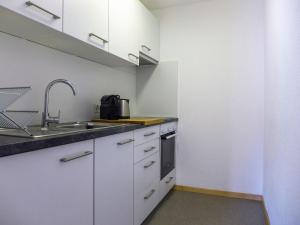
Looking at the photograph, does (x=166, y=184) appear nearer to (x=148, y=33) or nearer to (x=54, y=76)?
(x=54, y=76)

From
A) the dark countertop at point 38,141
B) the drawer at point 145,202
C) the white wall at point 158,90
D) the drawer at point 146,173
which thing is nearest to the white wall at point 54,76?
the white wall at point 158,90

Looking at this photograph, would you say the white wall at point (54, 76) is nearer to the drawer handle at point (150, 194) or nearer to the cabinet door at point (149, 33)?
the cabinet door at point (149, 33)

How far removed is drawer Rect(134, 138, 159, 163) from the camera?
179 cm

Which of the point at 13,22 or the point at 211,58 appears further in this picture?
the point at 211,58

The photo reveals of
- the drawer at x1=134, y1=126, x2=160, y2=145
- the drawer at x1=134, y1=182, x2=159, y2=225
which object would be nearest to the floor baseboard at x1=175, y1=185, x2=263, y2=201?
the drawer at x1=134, y1=182, x2=159, y2=225

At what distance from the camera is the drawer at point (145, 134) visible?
5.88 feet

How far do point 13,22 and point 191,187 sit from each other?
2.49 metres

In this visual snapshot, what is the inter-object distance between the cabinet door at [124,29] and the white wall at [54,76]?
36 cm

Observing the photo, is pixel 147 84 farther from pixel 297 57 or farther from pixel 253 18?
pixel 297 57

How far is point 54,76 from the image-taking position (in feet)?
5.80

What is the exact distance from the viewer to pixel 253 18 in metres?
2.55

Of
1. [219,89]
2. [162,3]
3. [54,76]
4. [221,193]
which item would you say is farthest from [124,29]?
[221,193]

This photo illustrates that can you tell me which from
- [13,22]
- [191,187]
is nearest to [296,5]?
[13,22]

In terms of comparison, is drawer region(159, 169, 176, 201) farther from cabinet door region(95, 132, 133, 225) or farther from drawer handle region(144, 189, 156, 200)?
cabinet door region(95, 132, 133, 225)
